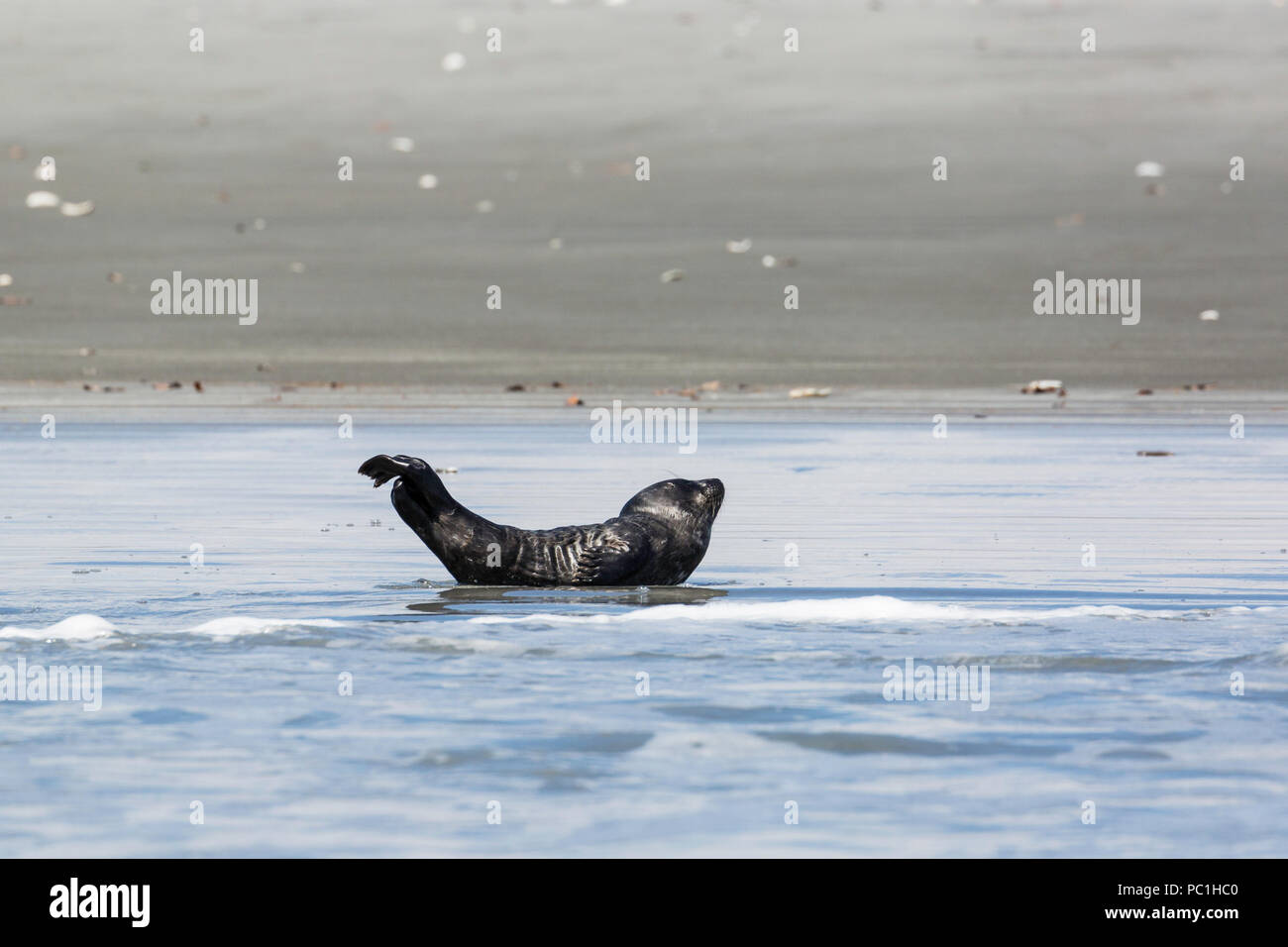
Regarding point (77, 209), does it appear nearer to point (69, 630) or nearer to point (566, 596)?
point (566, 596)

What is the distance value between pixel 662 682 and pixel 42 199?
22.9 meters

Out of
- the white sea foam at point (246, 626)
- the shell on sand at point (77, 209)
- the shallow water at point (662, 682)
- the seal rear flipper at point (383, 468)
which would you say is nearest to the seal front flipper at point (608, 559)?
the shallow water at point (662, 682)

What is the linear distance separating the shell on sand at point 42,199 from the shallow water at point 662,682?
1551 centimetres

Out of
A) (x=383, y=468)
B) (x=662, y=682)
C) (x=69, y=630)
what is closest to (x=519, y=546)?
(x=383, y=468)

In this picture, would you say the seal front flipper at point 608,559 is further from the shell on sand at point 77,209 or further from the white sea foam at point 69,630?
the shell on sand at point 77,209

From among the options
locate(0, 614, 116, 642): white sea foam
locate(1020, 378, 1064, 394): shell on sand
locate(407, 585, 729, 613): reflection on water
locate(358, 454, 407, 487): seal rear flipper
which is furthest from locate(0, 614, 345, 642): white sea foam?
locate(1020, 378, 1064, 394): shell on sand

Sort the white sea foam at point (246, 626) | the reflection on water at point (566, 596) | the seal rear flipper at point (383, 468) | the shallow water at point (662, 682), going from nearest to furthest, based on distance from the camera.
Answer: the shallow water at point (662, 682) < the white sea foam at point (246, 626) < the reflection on water at point (566, 596) < the seal rear flipper at point (383, 468)

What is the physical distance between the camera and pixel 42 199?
27781 mm

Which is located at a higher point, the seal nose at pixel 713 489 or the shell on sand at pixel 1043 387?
the shell on sand at pixel 1043 387

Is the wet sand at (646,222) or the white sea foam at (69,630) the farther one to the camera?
the wet sand at (646,222)

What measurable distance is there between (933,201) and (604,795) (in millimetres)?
22869

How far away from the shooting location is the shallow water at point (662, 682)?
17.5 feet
